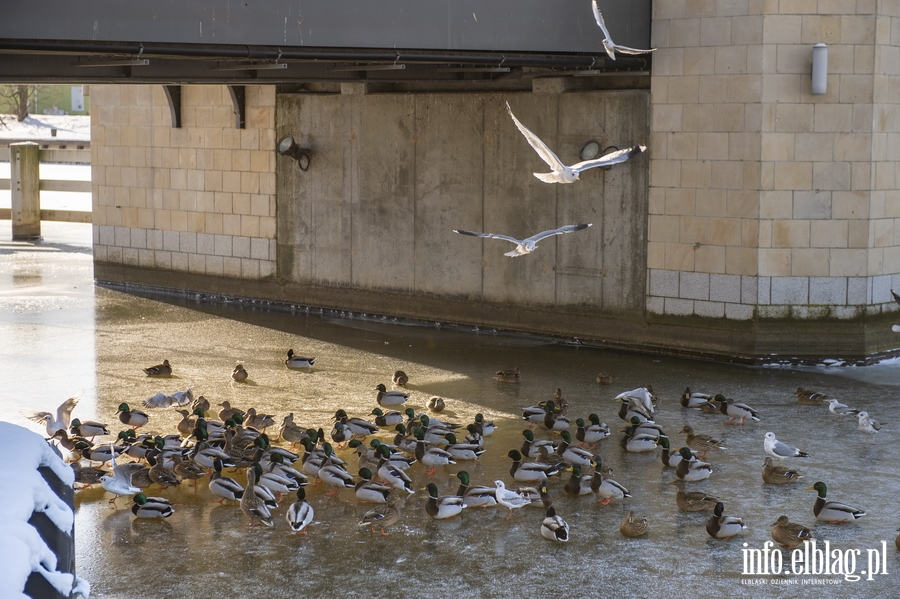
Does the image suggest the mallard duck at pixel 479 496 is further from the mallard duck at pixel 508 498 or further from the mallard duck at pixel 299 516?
the mallard duck at pixel 299 516

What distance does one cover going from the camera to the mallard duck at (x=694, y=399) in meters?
12.8

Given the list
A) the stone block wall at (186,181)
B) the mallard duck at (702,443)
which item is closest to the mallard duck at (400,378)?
the mallard duck at (702,443)

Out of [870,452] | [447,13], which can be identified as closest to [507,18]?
[447,13]

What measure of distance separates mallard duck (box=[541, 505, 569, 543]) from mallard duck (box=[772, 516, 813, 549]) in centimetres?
150

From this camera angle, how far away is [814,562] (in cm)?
830

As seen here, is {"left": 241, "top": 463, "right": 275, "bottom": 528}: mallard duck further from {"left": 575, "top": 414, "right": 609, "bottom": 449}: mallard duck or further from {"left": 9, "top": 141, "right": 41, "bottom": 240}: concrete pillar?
{"left": 9, "top": 141, "right": 41, "bottom": 240}: concrete pillar

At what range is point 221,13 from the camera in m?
12.2

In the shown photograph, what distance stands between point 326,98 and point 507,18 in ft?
18.4

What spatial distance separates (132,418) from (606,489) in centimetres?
487

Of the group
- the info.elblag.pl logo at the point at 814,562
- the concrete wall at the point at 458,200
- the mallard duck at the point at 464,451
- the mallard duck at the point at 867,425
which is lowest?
the info.elblag.pl logo at the point at 814,562

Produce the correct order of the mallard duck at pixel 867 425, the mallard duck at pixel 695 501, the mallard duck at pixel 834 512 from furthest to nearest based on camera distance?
the mallard duck at pixel 867 425 → the mallard duck at pixel 695 501 → the mallard duck at pixel 834 512

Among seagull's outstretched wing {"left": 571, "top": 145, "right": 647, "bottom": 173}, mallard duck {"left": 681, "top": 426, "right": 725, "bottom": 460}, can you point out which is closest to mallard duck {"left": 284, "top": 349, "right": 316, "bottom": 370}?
seagull's outstretched wing {"left": 571, "top": 145, "right": 647, "bottom": 173}

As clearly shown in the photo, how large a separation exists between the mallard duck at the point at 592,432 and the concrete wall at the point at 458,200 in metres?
Answer: 4.96

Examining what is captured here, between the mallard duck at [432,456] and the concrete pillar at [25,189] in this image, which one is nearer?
the mallard duck at [432,456]
